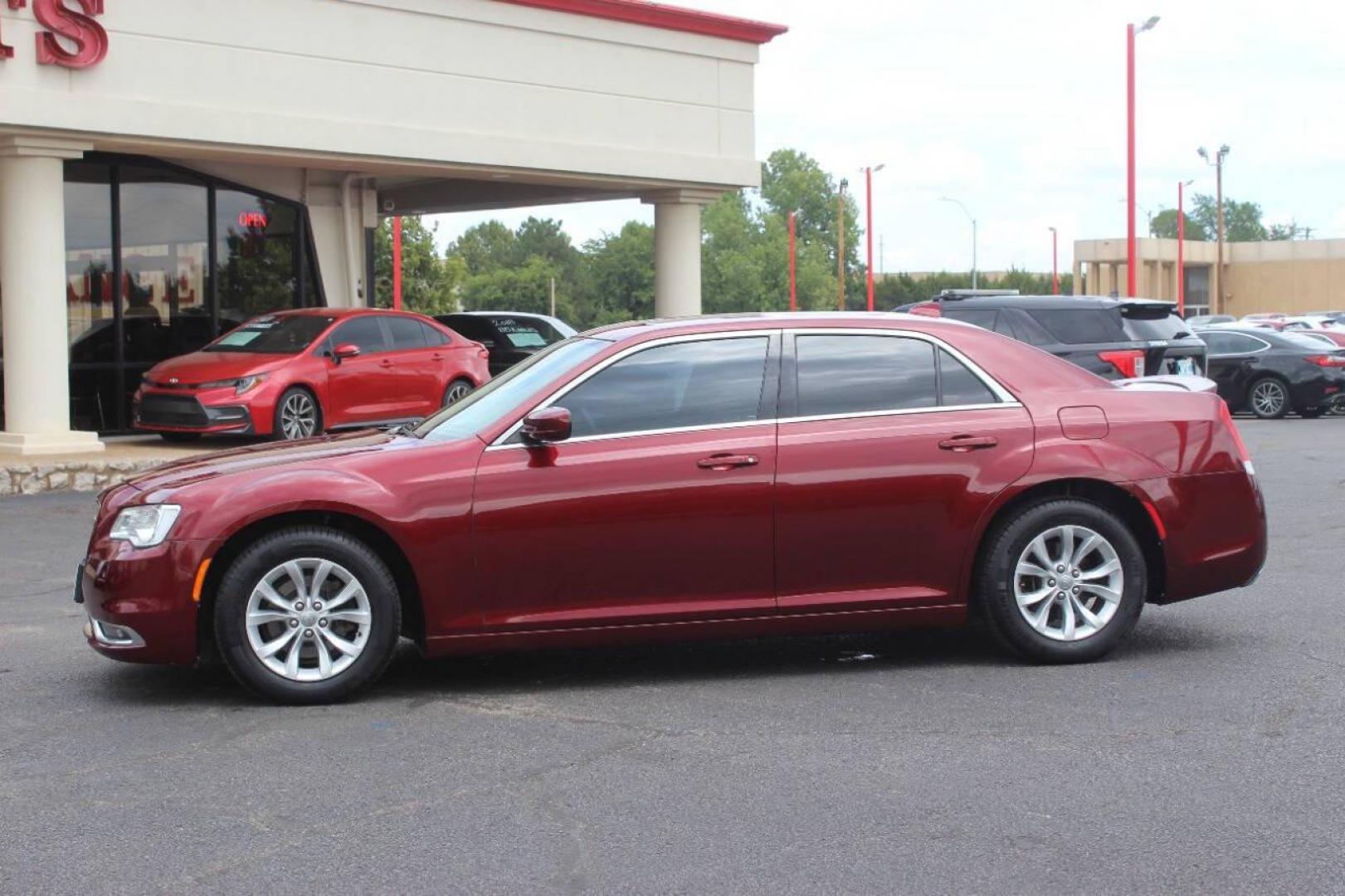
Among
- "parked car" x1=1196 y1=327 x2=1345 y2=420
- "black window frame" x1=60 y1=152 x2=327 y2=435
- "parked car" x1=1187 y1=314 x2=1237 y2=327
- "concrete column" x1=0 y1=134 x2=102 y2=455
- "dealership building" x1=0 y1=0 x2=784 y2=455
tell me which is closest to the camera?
"concrete column" x1=0 y1=134 x2=102 y2=455

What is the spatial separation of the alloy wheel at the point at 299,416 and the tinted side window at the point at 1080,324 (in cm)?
793

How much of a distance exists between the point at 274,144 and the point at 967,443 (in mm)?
12471

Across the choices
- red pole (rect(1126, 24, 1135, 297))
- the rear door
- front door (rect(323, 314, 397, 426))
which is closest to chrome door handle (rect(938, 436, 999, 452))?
the rear door

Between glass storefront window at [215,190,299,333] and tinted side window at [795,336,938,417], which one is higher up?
glass storefront window at [215,190,299,333]

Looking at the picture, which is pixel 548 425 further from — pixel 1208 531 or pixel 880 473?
pixel 1208 531

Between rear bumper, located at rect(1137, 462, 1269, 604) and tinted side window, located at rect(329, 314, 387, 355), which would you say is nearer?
rear bumper, located at rect(1137, 462, 1269, 604)

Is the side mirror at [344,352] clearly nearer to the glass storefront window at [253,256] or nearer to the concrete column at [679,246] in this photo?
the glass storefront window at [253,256]

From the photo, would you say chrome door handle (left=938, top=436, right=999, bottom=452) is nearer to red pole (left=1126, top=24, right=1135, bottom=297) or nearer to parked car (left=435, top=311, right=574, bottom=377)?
parked car (left=435, top=311, right=574, bottom=377)

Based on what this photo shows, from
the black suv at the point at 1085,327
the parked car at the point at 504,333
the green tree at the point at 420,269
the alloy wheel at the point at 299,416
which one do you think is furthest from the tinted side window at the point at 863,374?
the green tree at the point at 420,269

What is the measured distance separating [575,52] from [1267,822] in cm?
1693

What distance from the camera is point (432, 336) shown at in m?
19.5

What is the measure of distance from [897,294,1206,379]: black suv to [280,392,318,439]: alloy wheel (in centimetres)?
652

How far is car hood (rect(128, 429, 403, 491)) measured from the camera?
263 inches

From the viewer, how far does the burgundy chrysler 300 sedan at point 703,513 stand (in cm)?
653
